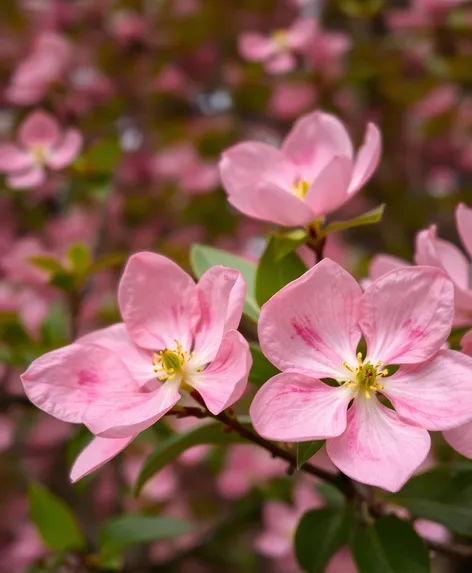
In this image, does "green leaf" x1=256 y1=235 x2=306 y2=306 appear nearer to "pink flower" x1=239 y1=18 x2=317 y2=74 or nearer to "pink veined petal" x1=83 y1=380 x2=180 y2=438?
"pink veined petal" x1=83 y1=380 x2=180 y2=438

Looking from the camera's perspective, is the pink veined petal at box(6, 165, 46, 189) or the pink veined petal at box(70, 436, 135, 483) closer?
the pink veined petal at box(70, 436, 135, 483)

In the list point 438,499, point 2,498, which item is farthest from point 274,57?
point 2,498

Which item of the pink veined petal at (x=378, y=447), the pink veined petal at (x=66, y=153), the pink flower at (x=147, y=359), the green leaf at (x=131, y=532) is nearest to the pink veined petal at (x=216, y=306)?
the pink flower at (x=147, y=359)

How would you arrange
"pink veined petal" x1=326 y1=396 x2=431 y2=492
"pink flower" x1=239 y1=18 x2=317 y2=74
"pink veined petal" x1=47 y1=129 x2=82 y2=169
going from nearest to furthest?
"pink veined petal" x1=326 y1=396 x2=431 y2=492, "pink veined petal" x1=47 y1=129 x2=82 y2=169, "pink flower" x1=239 y1=18 x2=317 y2=74

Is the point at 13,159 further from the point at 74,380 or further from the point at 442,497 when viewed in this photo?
the point at 442,497

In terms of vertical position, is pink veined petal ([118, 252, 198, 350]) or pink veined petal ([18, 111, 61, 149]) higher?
pink veined petal ([118, 252, 198, 350])

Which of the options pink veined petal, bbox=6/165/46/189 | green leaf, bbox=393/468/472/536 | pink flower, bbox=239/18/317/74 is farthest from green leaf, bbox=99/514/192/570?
pink flower, bbox=239/18/317/74

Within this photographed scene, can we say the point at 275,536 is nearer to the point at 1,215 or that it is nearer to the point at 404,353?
the point at 404,353

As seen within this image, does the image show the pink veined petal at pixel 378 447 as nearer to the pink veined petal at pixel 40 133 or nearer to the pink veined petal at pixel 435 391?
the pink veined petal at pixel 435 391
